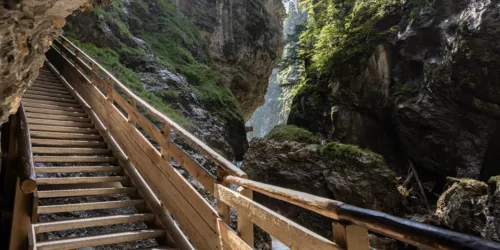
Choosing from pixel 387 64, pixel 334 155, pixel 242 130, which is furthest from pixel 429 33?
pixel 242 130

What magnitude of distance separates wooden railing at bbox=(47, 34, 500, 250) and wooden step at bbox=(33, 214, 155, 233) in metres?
0.43

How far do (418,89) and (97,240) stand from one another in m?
14.7

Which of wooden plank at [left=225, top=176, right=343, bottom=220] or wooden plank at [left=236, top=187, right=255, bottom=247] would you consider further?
wooden plank at [left=236, top=187, right=255, bottom=247]

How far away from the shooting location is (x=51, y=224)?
12.1ft

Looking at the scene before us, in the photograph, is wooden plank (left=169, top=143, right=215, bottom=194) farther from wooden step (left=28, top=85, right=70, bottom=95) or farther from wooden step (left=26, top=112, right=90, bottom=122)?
wooden step (left=28, top=85, right=70, bottom=95)

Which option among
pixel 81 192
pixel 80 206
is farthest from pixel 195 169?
pixel 81 192

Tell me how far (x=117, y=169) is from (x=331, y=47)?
13.5 meters

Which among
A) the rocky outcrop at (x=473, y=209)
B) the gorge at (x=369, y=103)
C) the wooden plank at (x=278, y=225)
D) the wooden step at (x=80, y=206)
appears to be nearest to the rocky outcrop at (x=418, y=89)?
the gorge at (x=369, y=103)

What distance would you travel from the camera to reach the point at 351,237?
1616 millimetres

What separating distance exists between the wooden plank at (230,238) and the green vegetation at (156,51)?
8060mm

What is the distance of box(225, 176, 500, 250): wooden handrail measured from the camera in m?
0.98

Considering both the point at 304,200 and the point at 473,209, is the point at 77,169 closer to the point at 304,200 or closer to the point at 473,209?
the point at 304,200

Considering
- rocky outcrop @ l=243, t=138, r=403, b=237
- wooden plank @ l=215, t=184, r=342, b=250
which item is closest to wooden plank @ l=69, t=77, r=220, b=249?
wooden plank @ l=215, t=184, r=342, b=250

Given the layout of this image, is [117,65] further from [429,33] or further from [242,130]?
[429,33]
